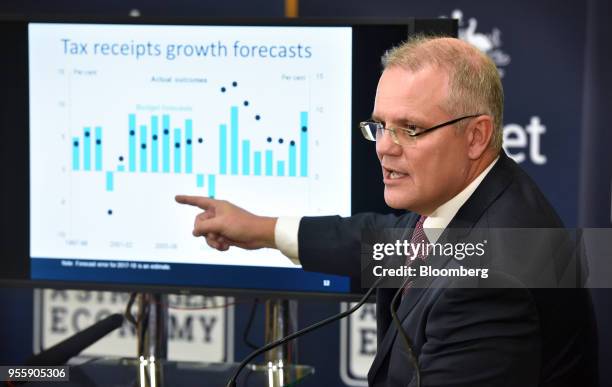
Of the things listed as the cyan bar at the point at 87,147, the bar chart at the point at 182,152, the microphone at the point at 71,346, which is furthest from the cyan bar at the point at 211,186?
the microphone at the point at 71,346

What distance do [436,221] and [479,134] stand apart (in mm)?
207

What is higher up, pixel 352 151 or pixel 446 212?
pixel 352 151

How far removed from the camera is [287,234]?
7.05ft

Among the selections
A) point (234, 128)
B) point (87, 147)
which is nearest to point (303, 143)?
point (234, 128)

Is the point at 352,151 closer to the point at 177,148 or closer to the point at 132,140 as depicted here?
the point at 177,148

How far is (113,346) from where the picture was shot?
3.29m

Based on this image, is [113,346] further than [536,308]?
Yes

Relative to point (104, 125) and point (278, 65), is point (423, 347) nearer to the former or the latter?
point (278, 65)

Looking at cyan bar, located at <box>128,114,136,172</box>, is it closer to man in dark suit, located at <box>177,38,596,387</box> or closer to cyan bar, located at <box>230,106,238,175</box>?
cyan bar, located at <box>230,106,238,175</box>

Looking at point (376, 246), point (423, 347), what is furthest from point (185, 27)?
point (423, 347)

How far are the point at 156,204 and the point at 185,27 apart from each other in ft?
1.28

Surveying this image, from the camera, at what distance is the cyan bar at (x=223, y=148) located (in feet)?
7.13

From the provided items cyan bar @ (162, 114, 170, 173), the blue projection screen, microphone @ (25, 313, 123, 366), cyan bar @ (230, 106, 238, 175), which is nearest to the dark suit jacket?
the blue projection screen

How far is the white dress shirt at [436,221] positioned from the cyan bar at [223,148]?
0.17 meters
